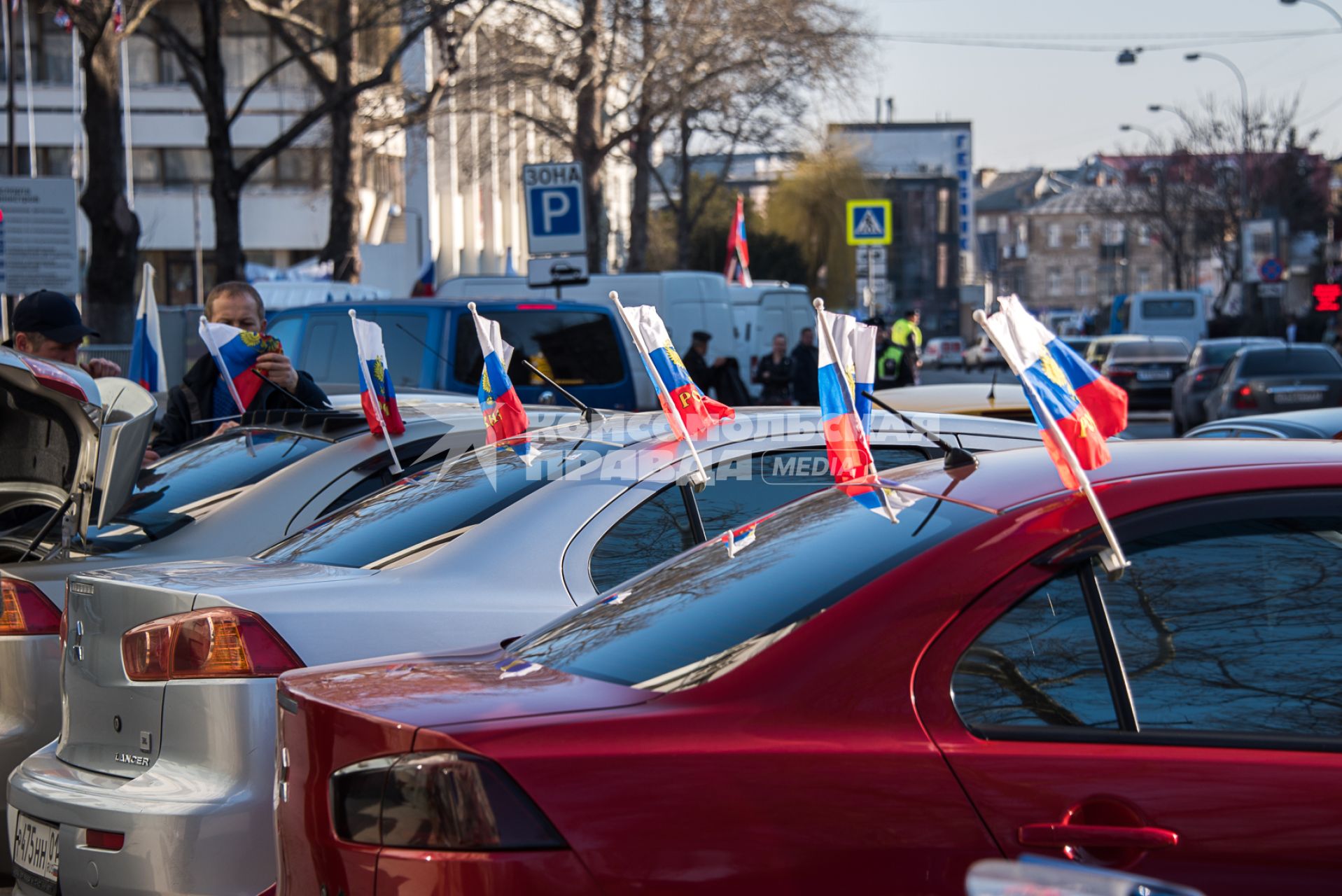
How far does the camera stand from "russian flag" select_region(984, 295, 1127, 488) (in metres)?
2.82

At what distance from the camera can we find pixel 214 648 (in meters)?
3.91

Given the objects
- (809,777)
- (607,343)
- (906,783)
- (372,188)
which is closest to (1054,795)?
(906,783)

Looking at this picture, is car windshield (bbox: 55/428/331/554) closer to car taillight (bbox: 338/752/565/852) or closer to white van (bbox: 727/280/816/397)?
car taillight (bbox: 338/752/565/852)

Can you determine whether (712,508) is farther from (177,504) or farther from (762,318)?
(762,318)

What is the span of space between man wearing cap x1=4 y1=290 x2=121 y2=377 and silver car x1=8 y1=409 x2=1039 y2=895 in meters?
3.43

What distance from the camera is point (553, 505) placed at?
4391 millimetres

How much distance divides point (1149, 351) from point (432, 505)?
2823 centimetres

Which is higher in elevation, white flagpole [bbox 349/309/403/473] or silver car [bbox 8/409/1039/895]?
white flagpole [bbox 349/309/403/473]

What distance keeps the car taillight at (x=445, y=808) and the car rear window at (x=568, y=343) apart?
907 cm

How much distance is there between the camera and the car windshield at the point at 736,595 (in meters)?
2.77

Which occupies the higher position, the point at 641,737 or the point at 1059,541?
the point at 1059,541

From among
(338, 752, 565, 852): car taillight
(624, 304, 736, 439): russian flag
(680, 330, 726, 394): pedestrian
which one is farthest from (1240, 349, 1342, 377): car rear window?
(338, 752, 565, 852): car taillight

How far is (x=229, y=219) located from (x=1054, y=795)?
76.2 feet

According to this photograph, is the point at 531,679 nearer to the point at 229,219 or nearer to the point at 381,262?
the point at 229,219
